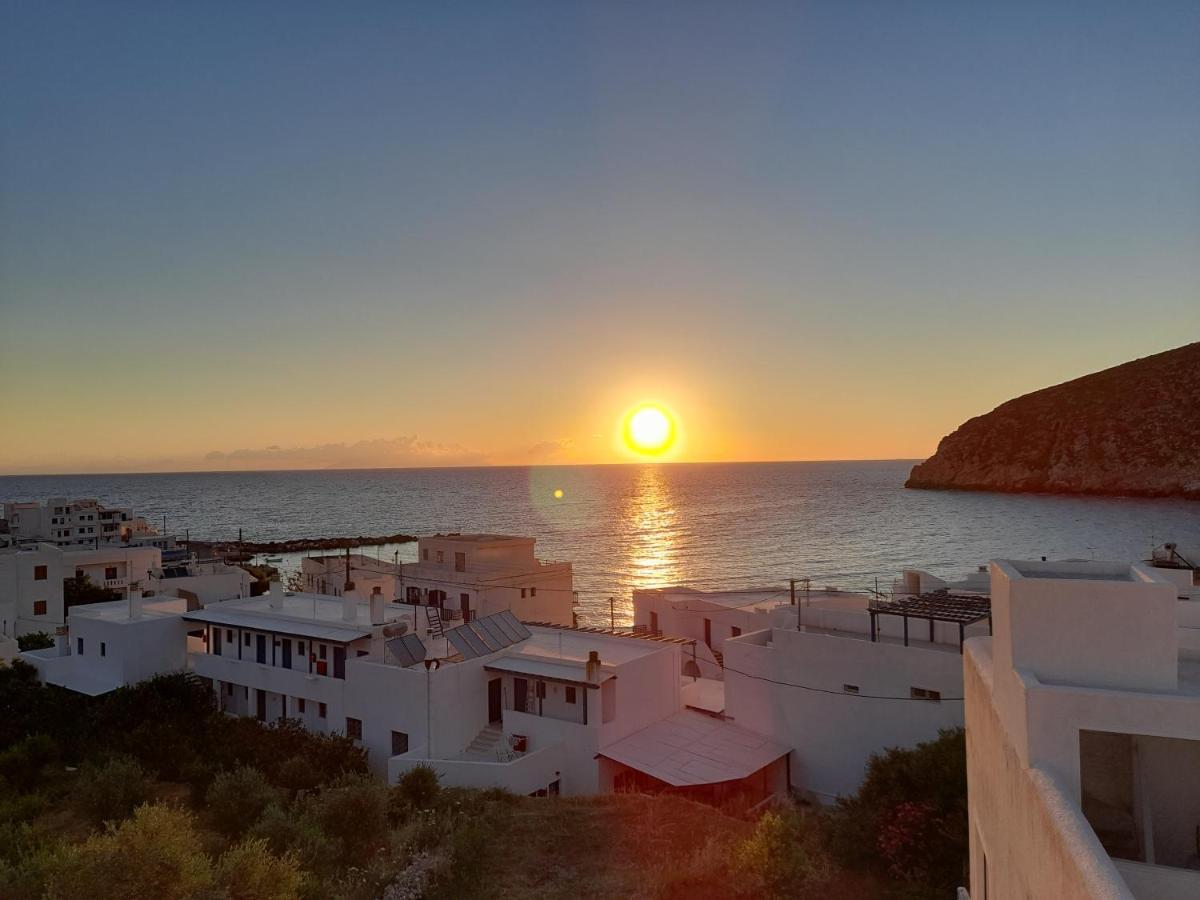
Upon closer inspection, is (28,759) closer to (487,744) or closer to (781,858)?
(487,744)

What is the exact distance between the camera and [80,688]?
26969 mm

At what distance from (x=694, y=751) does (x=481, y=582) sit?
57.9ft

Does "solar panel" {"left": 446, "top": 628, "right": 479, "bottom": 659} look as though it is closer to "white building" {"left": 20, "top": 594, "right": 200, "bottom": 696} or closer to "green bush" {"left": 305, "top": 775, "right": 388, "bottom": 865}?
"green bush" {"left": 305, "top": 775, "right": 388, "bottom": 865}

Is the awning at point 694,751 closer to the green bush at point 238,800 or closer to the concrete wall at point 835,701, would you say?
the concrete wall at point 835,701

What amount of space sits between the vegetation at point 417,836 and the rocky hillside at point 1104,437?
12258 centimetres

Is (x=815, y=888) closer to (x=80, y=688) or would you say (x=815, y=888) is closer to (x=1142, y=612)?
(x=1142, y=612)

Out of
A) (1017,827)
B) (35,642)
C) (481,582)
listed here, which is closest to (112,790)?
(481,582)

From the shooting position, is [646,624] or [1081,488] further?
[1081,488]

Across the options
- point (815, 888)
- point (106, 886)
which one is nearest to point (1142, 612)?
point (815, 888)

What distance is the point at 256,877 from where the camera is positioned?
37.8 ft

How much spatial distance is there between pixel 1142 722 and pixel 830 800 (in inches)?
626

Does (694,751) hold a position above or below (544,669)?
below

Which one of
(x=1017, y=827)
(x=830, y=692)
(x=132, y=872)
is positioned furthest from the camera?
(x=830, y=692)

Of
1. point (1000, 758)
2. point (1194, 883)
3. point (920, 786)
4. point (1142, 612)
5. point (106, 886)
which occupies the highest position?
point (1142, 612)
